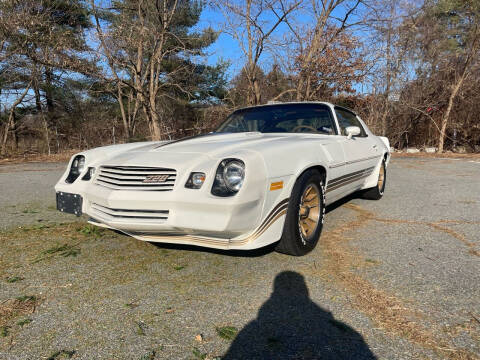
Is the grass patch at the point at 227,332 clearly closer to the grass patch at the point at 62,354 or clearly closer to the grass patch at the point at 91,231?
the grass patch at the point at 62,354

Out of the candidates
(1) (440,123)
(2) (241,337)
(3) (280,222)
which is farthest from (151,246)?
(1) (440,123)

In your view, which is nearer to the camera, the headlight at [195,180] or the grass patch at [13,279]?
the headlight at [195,180]

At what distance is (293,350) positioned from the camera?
151cm

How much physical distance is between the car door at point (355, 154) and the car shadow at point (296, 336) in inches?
66.9

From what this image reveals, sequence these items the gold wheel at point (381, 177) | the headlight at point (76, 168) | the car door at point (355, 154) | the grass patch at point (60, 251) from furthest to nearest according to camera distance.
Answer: the gold wheel at point (381, 177)
the car door at point (355, 154)
the headlight at point (76, 168)
the grass patch at point (60, 251)

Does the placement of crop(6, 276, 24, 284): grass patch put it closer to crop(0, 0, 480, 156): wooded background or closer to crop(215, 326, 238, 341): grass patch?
crop(215, 326, 238, 341): grass patch

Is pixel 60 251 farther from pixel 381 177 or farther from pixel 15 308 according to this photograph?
pixel 381 177

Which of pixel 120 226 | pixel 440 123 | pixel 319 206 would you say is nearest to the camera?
pixel 120 226

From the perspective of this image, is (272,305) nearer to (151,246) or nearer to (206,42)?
(151,246)

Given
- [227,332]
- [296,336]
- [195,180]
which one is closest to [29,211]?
[195,180]

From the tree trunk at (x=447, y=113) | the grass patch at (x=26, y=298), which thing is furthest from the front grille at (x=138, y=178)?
A: the tree trunk at (x=447, y=113)

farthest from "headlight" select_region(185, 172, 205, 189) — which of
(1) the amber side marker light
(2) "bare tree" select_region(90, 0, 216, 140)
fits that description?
(2) "bare tree" select_region(90, 0, 216, 140)

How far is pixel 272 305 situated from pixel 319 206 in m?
1.16

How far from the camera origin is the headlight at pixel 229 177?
2020 millimetres
